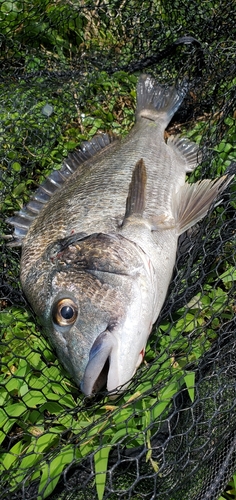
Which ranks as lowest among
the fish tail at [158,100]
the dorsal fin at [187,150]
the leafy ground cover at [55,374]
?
the leafy ground cover at [55,374]

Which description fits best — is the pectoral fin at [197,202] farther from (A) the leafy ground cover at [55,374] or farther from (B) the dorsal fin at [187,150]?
(B) the dorsal fin at [187,150]

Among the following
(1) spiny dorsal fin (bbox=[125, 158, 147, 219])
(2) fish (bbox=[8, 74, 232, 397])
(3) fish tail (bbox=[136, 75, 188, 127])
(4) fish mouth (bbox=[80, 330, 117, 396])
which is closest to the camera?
(4) fish mouth (bbox=[80, 330, 117, 396])

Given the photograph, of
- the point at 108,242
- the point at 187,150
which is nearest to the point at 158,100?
the point at 187,150

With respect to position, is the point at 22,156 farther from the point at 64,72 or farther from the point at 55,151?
the point at 64,72

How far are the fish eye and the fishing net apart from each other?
404mm

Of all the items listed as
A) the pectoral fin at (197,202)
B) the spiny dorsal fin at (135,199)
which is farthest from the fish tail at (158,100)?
the spiny dorsal fin at (135,199)

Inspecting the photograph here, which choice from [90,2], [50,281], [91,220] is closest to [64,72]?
[90,2]

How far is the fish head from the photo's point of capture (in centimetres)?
242

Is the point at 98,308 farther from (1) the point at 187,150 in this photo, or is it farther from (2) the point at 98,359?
(1) the point at 187,150

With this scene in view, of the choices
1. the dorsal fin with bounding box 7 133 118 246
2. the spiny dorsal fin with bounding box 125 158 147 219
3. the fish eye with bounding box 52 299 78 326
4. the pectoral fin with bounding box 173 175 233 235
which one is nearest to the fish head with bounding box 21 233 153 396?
the fish eye with bounding box 52 299 78 326

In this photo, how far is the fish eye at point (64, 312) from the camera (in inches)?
101

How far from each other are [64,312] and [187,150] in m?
1.90

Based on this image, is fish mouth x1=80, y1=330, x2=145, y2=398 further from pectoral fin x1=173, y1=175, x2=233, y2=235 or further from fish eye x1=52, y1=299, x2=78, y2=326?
pectoral fin x1=173, y1=175, x2=233, y2=235

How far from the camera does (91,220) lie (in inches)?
119
